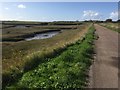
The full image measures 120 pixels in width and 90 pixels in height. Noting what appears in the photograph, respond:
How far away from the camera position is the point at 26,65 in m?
16.4

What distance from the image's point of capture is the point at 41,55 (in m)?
19.1

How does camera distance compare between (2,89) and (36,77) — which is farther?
(36,77)

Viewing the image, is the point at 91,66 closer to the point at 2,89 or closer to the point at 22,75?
the point at 22,75

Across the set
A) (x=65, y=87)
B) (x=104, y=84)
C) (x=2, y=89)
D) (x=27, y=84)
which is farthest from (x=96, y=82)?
(x=2, y=89)

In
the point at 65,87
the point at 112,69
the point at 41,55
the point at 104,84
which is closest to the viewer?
the point at 65,87

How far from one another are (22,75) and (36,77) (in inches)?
44.3

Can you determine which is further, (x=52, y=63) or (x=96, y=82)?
(x=52, y=63)

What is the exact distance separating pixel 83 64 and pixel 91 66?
546 mm

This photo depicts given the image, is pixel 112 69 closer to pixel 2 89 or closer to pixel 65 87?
pixel 65 87

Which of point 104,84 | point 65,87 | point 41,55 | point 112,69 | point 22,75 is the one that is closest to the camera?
point 65,87

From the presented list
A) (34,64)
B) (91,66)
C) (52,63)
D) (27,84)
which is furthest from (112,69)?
(27,84)

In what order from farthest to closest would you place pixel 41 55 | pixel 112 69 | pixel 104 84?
1. pixel 41 55
2. pixel 112 69
3. pixel 104 84

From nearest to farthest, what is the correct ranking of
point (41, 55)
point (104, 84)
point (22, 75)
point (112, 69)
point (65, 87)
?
point (65, 87), point (104, 84), point (22, 75), point (112, 69), point (41, 55)

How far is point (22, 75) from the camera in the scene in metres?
14.4
